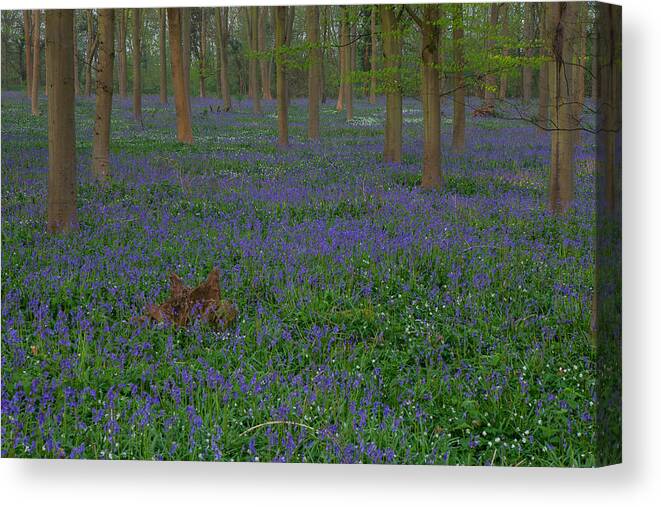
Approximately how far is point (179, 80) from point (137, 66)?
2.25ft

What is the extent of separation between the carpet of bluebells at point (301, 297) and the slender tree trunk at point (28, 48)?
15 centimetres

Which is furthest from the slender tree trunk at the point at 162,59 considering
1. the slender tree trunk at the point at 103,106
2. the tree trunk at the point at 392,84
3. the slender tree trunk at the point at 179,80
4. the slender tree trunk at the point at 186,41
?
the tree trunk at the point at 392,84

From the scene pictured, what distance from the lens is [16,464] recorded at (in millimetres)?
5441

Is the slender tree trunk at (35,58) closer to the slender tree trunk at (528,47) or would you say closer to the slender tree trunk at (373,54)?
the slender tree trunk at (373,54)

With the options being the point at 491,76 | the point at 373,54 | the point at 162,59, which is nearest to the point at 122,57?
the point at 162,59

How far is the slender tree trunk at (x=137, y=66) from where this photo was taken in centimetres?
621

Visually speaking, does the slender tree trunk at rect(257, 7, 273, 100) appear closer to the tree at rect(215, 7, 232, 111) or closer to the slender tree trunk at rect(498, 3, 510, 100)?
the tree at rect(215, 7, 232, 111)

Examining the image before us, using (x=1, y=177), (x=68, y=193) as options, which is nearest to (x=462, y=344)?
(x=68, y=193)

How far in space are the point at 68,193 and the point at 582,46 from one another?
163 inches

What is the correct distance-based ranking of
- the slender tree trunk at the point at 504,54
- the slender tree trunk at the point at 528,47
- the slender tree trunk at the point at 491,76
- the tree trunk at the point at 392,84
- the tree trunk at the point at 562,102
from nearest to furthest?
the tree trunk at the point at 562,102 → the slender tree trunk at the point at 528,47 → the slender tree trunk at the point at 504,54 → the slender tree trunk at the point at 491,76 → the tree trunk at the point at 392,84

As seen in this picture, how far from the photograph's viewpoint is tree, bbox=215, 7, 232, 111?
19.3ft

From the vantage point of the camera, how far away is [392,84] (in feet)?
21.4

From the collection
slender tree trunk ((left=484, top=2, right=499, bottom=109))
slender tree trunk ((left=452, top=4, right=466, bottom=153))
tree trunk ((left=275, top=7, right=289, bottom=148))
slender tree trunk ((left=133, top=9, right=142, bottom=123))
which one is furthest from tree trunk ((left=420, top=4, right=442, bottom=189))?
slender tree trunk ((left=133, top=9, right=142, bottom=123))

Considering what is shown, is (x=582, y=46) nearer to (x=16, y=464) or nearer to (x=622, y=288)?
(x=622, y=288)
